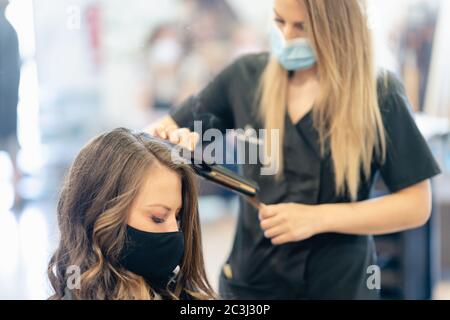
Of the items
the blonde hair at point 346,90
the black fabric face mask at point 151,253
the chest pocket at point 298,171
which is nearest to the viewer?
the black fabric face mask at point 151,253

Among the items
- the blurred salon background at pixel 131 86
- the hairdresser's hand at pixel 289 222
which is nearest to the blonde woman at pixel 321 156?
the hairdresser's hand at pixel 289 222

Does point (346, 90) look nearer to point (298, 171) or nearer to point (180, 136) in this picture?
point (298, 171)

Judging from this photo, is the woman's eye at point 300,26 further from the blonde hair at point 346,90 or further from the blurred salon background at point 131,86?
the blurred salon background at point 131,86

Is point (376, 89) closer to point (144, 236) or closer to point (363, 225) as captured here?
point (363, 225)

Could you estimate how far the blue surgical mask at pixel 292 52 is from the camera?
130 cm

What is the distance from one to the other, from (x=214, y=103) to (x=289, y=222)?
37 centimetres

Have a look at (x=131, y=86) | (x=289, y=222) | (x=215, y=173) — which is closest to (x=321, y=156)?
(x=289, y=222)

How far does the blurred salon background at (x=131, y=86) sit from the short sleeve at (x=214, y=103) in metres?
0.18

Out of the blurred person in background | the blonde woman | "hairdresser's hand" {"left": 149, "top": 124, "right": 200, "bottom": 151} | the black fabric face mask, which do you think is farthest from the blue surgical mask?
the blurred person in background

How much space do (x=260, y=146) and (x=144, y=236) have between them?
401 millimetres

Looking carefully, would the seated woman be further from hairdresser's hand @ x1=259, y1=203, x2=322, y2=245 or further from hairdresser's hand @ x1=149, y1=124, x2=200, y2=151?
hairdresser's hand @ x1=259, y1=203, x2=322, y2=245

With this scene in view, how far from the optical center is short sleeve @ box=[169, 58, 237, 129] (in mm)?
1470

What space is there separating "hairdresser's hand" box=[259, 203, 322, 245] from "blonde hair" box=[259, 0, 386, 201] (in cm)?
10
